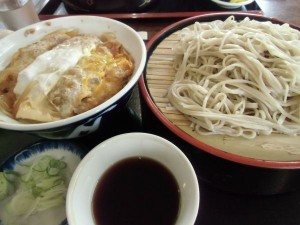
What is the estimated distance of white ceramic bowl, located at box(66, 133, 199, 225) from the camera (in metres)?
0.72

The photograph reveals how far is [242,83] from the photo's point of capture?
1087mm

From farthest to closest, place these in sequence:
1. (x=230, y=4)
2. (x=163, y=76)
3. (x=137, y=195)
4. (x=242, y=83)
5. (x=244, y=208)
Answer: (x=230, y=4)
(x=163, y=76)
(x=242, y=83)
(x=244, y=208)
(x=137, y=195)

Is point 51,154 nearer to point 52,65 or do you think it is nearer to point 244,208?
point 52,65

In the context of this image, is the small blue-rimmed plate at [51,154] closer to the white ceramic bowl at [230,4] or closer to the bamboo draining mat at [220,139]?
the bamboo draining mat at [220,139]

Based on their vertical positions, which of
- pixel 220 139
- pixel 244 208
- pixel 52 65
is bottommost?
pixel 244 208

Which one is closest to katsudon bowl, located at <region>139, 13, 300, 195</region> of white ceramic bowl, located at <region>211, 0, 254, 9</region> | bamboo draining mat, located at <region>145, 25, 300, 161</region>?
bamboo draining mat, located at <region>145, 25, 300, 161</region>

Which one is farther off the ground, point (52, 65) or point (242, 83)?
point (52, 65)

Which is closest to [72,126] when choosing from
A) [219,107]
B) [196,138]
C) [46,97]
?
[46,97]

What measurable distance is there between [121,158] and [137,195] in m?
0.13

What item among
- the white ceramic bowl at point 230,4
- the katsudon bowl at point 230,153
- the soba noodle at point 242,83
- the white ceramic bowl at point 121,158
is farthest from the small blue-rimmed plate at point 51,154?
the white ceramic bowl at point 230,4

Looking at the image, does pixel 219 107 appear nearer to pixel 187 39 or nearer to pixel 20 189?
pixel 187 39

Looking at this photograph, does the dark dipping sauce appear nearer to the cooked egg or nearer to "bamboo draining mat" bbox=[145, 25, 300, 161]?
"bamboo draining mat" bbox=[145, 25, 300, 161]

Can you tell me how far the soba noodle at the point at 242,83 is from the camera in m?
1.00

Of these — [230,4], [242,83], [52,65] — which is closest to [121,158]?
[52,65]
